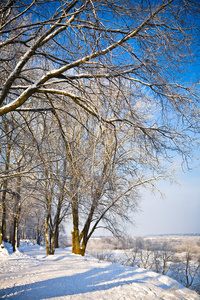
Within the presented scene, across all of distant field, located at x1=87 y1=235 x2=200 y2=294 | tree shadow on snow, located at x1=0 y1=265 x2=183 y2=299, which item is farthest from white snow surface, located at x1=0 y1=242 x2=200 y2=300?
distant field, located at x1=87 y1=235 x2=200 y2=294

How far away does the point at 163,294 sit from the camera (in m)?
4.31

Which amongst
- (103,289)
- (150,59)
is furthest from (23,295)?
(150,59)

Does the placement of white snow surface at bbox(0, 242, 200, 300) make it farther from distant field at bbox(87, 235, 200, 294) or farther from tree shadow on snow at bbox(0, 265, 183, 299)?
distant field at bbox(87, 235, 200, 294)

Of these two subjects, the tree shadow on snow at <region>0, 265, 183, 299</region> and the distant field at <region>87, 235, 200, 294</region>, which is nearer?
the tree shadow on snow at <region>0, 265, 183, 299</region>

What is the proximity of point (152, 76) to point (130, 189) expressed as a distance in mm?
8405

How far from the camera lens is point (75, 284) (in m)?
4.73

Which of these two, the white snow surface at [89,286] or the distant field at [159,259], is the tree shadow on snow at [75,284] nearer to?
the white snow surface at [89,286]

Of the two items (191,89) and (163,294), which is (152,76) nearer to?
(191,89)

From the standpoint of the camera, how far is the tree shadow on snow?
4004 mm

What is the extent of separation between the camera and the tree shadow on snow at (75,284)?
4.00m

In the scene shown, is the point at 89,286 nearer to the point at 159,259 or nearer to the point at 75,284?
the point at 75,284

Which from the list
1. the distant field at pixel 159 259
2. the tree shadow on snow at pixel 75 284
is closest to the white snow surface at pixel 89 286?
the tree shadow on snow at pixel 75 284

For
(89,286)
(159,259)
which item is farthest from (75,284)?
(159,259)

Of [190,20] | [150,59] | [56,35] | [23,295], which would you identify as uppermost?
[56,35]
